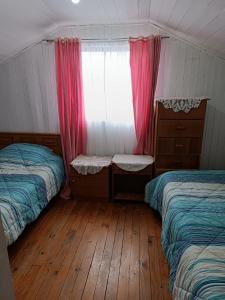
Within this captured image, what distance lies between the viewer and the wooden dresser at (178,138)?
2.38 metres

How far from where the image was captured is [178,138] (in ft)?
8.05

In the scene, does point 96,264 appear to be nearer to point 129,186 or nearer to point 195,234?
point 195,234

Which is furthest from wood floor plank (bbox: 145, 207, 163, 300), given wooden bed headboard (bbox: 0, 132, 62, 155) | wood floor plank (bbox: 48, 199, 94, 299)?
wooden bed headboard (bbox: 0, 132, 62, 155)

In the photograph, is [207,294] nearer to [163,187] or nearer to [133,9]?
[163,187]

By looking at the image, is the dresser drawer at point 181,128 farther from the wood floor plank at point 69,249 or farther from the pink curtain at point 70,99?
the wood floor plank at point 69,249

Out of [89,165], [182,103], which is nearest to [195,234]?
[182,103]

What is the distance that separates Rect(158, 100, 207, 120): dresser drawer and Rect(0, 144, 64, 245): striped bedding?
1.56 m

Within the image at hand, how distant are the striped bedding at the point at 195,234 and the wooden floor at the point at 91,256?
0.33m

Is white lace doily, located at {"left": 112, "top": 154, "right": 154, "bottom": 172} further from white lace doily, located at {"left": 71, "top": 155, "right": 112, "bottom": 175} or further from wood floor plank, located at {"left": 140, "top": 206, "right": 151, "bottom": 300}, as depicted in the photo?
wood floor plank, located at {"left": 140, "top": 206, "right": 151, "bottom": 300}

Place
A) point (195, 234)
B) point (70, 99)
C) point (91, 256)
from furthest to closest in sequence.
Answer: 1. point (70, 99)
2. point (91, 256)
3. point (195, 234)

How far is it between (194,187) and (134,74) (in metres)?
1.56

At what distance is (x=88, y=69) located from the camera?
275cm

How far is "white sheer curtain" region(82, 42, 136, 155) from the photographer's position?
2686mm

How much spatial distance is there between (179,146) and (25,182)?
181 cm
